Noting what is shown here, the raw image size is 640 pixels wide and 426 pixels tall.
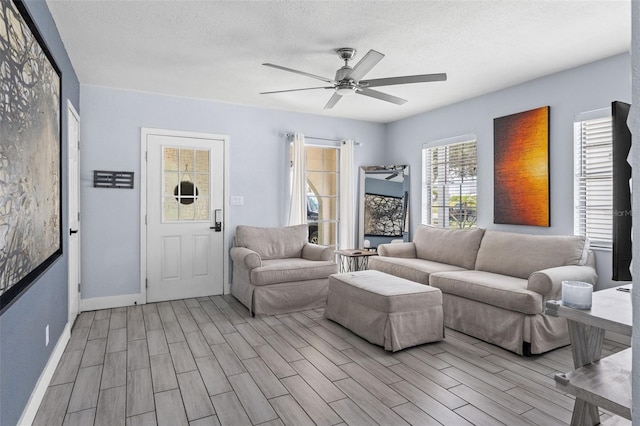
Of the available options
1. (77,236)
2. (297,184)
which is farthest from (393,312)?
(77,236)

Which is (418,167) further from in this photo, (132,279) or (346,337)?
(132,279)

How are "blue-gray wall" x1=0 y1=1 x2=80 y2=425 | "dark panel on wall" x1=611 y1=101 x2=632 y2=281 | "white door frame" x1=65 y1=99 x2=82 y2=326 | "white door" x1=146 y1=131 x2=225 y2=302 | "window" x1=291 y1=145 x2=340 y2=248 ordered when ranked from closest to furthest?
"dark panel on wall" x1=611 y1=101 x2=632 y2=281
"blue-gray wall" x1=0 y1=1 x2=80 y2=425
"white door frame" x1=65 y1=99 x2=82 y2=326
"white door" x1=146 y1=131 x2=225 y2=302
"window" x1=291 y1=145 x2=340 y2=248

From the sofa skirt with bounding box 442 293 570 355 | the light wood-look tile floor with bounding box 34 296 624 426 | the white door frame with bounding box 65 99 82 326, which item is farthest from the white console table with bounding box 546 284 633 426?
the white door frame with bounding box 65 99 82 326

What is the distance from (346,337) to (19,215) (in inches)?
102

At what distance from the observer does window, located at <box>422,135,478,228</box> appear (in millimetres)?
4770

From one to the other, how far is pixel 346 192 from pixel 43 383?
426cm

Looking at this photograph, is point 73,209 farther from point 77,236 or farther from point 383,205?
point 383,205

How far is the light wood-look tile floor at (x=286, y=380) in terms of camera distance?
2145 millimetres

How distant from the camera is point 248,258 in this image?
13.5ft

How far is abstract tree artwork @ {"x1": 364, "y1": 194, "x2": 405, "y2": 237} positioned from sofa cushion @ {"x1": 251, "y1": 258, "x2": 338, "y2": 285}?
5.04ft

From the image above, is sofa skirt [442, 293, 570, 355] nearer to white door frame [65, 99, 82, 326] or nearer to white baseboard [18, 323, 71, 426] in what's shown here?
white baseboard [18, 323, 71, 426]

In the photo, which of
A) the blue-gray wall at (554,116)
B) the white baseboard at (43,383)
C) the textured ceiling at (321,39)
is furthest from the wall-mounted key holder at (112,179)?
the blue-gray wall at (554,116)

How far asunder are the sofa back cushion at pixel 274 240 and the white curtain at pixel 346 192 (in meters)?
0.84

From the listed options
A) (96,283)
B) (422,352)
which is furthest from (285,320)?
(96,283)
